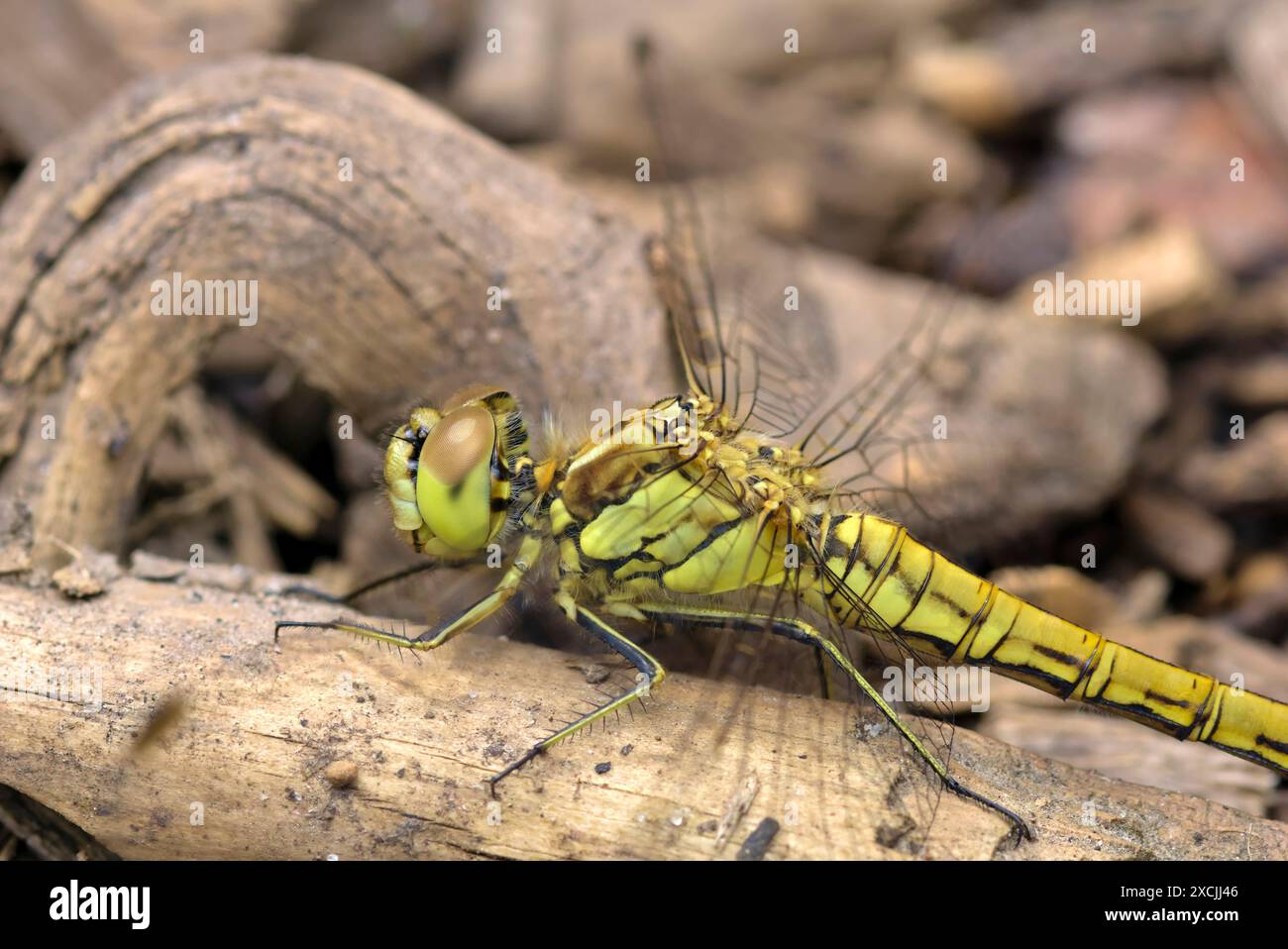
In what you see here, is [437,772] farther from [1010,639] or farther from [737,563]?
[1010,639]

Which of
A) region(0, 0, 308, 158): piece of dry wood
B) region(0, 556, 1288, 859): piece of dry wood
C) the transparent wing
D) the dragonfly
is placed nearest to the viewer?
region(0, 556, 1288, 859): piece of dry wood

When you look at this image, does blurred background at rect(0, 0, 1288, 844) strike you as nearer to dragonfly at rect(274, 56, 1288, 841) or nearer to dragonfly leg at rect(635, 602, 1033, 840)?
dragonfly at rect(274, 56, 1288, 841)

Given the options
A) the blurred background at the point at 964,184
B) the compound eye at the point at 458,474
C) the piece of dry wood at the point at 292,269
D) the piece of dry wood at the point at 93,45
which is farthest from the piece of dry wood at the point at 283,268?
the piece of dry wood at the point at 93,45

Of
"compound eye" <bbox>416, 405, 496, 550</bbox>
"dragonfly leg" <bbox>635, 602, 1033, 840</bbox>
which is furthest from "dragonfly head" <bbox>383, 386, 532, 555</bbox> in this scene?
"dragonfly leg" <bbox>635, 602, 1033, 840</bbox>

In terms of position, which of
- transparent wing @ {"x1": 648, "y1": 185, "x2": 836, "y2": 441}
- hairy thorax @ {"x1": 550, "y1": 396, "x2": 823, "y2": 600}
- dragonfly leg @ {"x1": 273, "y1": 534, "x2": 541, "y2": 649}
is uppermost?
transparent wing @ {"x1": 648, "y1": 185, "x2": 836, "y2": 441}

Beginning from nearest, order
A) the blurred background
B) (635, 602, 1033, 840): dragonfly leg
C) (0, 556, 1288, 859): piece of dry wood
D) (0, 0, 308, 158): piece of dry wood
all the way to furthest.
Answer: (0, 556, 1288, 859): piece of dry wood < (635, 602, 1033, 840): dragonfly leg < the blurred background < (0, 0, 308, 158): piece of dry wood

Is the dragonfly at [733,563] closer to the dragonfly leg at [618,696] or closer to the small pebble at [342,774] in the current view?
the dragonfly leg at [618,696]
